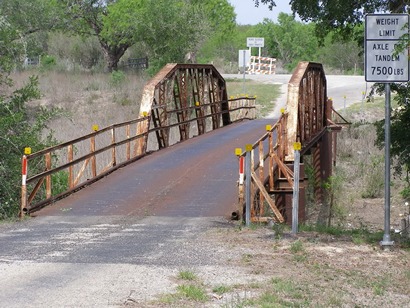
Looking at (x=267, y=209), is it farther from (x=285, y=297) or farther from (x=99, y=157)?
(x=99, y=157)

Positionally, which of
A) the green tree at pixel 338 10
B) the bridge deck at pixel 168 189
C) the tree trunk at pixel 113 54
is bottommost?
the bridge deck at pixel 168 189

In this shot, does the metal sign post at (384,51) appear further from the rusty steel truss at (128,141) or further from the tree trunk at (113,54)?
the tree trunk at (113,54)

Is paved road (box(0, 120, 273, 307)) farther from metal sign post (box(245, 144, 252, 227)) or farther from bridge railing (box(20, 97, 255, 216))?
metal sign post (box(245, 144, 252, 227))

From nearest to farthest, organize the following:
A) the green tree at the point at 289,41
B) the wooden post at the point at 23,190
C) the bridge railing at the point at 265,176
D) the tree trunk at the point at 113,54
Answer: the bridge railing at the point at 265,176 < the wooden post at the point at 23,190 < the tree trunk at the point at 113,54 < the green tree at the point at 289,41

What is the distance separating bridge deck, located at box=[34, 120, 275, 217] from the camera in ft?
47.9

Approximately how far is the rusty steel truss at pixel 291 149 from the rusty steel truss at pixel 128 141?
9.75 ft

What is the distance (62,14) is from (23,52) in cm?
3098

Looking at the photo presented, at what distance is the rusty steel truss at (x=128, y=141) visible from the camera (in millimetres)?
Answer: 15367

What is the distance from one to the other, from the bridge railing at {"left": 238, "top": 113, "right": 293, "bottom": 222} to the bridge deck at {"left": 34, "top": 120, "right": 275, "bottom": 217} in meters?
0.51

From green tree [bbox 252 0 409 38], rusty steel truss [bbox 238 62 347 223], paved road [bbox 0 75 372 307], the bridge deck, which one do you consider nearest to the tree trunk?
rusty steel truss [bbox 238 62 347 223]

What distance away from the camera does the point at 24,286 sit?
8.45m

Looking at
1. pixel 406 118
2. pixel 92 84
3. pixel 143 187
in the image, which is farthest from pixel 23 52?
pixel 92 84

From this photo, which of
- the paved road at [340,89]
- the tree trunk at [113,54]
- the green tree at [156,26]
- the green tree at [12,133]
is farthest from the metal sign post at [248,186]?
the tree trunk at [113,54]

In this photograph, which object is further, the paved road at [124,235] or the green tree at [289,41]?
the green tree at [289,41]
